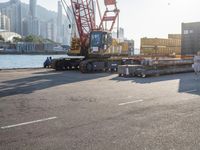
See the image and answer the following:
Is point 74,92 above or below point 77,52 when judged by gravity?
below

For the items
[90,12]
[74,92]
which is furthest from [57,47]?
[74,92]

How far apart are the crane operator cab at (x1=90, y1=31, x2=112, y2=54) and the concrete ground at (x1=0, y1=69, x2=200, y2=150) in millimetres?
A: 14277

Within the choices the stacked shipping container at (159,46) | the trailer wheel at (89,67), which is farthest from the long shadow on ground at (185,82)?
the stacked shipping container at (159,46)

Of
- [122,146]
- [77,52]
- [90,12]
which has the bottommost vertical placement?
[122,146]

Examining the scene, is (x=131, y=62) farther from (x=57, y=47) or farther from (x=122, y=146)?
(x=57, y=47)

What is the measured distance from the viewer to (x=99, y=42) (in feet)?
88.3

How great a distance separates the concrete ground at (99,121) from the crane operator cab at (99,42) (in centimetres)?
1428

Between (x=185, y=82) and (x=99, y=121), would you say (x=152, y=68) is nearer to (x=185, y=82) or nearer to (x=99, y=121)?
(x=185, y=82)

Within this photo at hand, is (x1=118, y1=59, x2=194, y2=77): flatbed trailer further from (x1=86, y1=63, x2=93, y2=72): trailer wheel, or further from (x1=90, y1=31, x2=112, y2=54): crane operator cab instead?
(x1=90, y1=31, x2=112, y2=54): crane operator cab

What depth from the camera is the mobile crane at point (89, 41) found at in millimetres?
26844

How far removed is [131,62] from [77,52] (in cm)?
508

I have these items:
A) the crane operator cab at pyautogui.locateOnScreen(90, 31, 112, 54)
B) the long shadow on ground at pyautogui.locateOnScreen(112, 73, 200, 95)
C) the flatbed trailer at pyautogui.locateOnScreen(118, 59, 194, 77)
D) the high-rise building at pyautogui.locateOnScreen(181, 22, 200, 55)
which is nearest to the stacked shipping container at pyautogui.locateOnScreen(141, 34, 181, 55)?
the high-rise building at pyautogui.locateOnScreen(181, 22, 200, 55)

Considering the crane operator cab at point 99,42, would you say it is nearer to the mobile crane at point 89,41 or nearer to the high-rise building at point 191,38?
the mobile crane at point 89,41

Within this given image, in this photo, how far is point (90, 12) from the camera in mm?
30578
